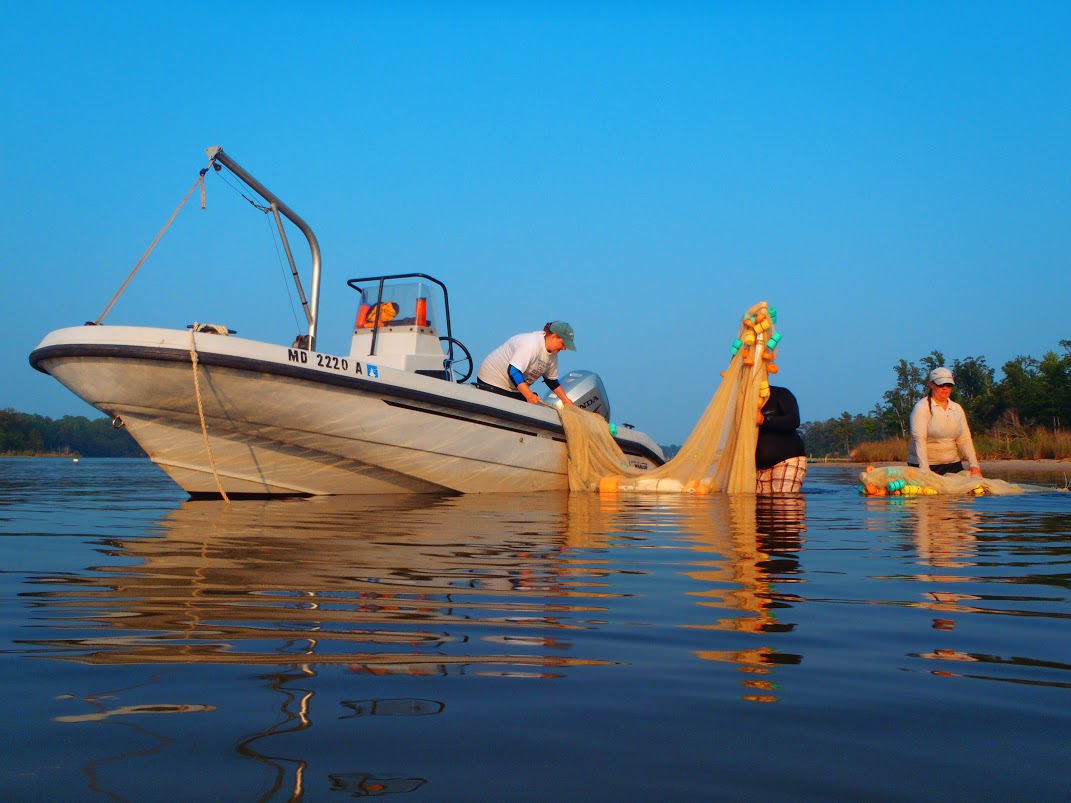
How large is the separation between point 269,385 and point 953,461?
7.61m

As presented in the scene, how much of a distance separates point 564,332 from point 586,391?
1679mm

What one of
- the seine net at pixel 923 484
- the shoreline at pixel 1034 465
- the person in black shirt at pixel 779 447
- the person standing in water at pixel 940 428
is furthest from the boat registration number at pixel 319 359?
the shoreline at pixel 1034 465

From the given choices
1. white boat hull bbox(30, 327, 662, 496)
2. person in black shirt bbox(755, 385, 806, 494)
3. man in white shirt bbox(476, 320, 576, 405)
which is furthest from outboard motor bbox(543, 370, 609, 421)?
person in black shirt bbox(755, 385, 806, 494)

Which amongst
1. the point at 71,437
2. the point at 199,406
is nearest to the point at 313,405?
the point at 199,406

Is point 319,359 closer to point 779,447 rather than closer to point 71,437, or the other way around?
point 779,447

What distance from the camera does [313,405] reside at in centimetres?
886

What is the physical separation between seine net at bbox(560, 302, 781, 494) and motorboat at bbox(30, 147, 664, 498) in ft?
5.35

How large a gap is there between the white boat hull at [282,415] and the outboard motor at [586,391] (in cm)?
168

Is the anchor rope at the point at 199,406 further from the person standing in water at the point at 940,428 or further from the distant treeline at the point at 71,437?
the distant treeline at the point at 71,437

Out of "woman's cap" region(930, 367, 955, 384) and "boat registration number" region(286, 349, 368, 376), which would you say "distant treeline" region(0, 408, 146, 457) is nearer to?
"boat registration number" region(286, 349, 368, 376)

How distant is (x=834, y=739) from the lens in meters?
1.37

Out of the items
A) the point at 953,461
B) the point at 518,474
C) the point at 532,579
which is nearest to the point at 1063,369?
the point at 953,461

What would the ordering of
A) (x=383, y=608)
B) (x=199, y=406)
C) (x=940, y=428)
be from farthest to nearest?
(x=940, y=428)
(x=199, y=406)
(x=383, y=608)

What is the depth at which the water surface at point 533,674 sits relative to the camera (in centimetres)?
120
